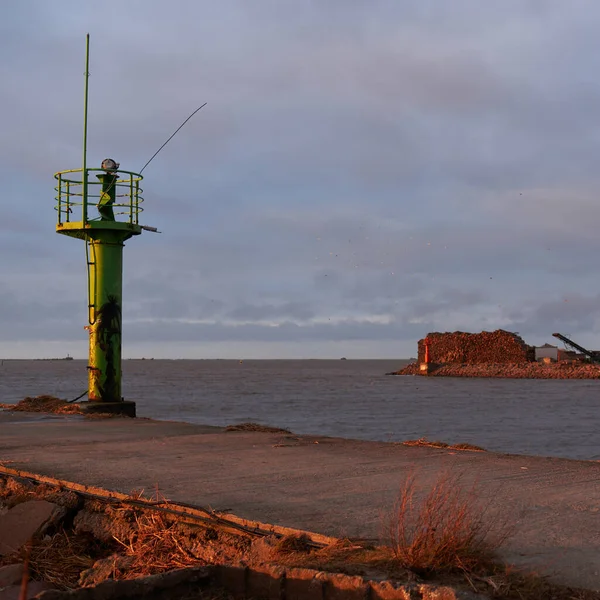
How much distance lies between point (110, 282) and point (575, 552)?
14.6m

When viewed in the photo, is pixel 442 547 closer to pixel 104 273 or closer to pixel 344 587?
pixel 344 587

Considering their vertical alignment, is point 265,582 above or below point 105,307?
below

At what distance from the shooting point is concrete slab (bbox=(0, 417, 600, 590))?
5453mm

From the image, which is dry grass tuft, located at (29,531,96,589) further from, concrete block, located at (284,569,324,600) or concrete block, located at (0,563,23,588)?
concrete block, located at (284,569,324,600)

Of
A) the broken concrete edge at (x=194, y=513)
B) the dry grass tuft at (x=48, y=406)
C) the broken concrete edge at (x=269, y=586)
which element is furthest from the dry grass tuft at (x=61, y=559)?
the dry grass tuft at (x=48, y=406)

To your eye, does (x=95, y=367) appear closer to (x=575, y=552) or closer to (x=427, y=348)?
(x=575, y=552)

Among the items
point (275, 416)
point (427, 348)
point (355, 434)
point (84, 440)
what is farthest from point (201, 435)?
point (427, 348)

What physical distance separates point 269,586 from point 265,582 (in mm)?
35

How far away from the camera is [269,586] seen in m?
4.47

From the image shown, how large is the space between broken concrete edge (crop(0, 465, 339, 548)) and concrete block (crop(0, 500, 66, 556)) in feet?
1.16

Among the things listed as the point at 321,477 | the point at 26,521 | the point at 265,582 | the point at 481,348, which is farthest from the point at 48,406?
the point at 481,348

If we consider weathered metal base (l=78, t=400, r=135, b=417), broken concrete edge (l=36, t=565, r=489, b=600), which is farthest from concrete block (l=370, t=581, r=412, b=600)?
weathered metal base (l=78, t=400, r=135, b=417)

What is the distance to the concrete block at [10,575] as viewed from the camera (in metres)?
5.53

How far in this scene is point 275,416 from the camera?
33.9m
